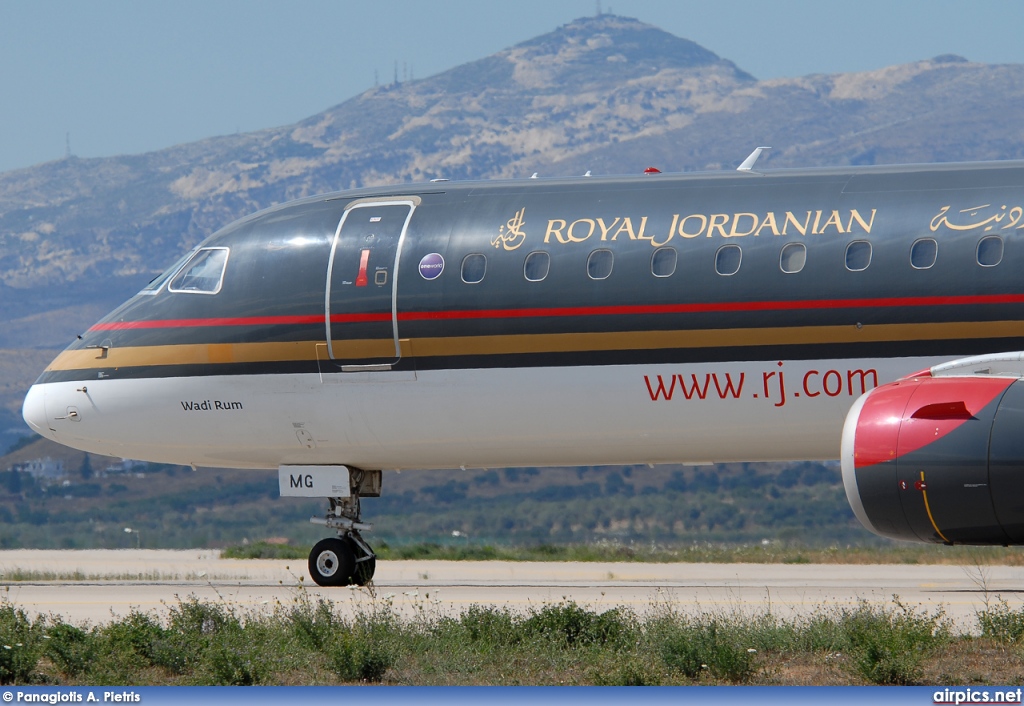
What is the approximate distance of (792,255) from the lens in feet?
59.0

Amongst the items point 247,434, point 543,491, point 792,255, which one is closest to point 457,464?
point 247,434

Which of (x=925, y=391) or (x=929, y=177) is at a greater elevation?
(x=929, y=177)

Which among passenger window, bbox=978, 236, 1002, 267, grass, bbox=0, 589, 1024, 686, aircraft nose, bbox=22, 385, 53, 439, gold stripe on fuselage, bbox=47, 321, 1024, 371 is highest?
passenger window, bbox=978, 236, 1002, 267

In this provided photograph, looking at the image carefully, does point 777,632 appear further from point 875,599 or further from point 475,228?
point 475,228

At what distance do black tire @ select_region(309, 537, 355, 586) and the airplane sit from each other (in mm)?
30

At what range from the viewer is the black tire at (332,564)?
2044 centimetres

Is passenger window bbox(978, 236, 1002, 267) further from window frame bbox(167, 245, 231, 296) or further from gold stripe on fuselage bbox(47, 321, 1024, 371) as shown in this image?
window frame bbox(167, 245, 231, 296)

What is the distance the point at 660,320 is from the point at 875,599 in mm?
4405

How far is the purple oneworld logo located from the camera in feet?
63.6

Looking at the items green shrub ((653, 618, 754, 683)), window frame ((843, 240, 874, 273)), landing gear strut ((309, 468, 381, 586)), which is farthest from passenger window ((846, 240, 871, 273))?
landing gear strut ((309, 468, 381, 586))

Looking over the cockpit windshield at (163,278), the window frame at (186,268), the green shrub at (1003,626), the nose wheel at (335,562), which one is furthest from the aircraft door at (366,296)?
the green shrub at (1003,626)

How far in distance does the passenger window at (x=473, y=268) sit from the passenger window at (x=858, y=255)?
4.51 meters

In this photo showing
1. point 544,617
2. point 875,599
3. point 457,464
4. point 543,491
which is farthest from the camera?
point 543,491

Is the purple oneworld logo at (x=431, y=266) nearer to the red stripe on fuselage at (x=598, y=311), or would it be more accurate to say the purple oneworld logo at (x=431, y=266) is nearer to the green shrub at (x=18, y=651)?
the red stripe on fuselage at (x=598, y=311)
